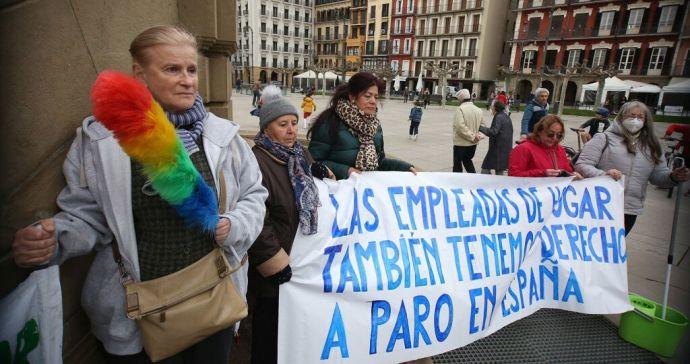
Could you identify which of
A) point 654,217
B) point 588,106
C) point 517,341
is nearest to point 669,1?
point 588,106

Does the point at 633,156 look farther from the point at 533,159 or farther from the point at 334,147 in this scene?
the point at 334,147

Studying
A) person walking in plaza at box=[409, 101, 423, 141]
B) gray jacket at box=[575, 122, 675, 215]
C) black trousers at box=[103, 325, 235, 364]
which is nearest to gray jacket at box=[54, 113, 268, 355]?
black trousers at box=[103, 325, 235, 364]

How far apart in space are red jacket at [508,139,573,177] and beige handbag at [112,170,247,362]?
2.80 meters

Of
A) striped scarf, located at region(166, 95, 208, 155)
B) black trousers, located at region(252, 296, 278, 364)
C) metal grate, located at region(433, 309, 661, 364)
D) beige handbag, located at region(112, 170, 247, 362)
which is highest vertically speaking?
striped scarf, located at region(166, 95, 208, 155)

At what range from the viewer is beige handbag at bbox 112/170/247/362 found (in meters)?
1.29

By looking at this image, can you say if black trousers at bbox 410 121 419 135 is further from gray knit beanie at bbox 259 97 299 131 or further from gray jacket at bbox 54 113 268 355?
gray jacket at bbox 54 113 268 355

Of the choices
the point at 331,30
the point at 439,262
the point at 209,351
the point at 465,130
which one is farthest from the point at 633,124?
the point at 331,30

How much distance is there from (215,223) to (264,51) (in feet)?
238

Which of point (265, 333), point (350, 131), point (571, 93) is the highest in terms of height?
point (571, 93)

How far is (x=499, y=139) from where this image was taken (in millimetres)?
6219

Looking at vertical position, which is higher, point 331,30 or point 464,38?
point 331,30

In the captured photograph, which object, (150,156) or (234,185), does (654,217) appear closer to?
(234,185)

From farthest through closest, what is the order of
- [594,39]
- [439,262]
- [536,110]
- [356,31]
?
1. [356,31]
2. [594,39]
3. [536,110]
4. [439,262]

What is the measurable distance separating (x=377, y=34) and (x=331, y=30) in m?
12.2
